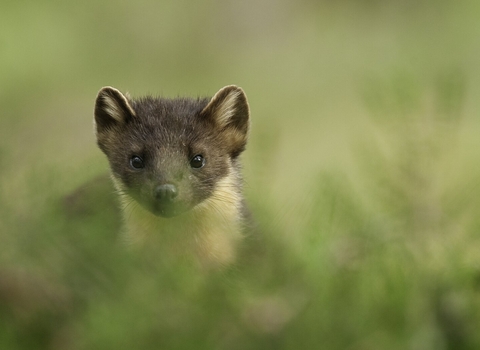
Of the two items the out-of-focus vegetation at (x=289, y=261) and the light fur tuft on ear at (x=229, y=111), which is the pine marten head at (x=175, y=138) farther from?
the out-of-focus vegetation at (x=289, y=261)

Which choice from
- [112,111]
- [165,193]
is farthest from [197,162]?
[165,193]

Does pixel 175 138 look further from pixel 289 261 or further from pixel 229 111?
pixel 289 261

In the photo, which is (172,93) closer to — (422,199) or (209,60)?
(209,60)

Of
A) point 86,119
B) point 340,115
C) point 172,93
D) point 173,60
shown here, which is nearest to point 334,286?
point 86,119

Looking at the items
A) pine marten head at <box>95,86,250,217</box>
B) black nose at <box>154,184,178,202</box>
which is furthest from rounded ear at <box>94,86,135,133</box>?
black nose at <box>154,184,178,202</box>

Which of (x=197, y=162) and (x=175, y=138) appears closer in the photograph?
(x=175, y=138)

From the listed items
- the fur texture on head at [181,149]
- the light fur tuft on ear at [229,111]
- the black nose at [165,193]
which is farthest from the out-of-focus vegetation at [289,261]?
the light fur tuft on ear at [229,111]
